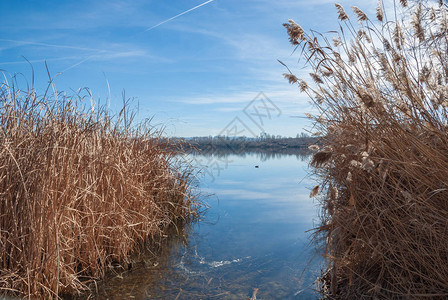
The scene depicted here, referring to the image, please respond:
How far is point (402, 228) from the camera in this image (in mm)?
2357

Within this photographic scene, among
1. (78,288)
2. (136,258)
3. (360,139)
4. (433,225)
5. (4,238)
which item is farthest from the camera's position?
(136,258)

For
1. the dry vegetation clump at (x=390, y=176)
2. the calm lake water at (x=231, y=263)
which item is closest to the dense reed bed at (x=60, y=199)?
the calm lake water at (x=231, y=263)

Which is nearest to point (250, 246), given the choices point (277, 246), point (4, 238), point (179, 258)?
point (277, 246)

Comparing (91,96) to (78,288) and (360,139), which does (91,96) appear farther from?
(360,139)

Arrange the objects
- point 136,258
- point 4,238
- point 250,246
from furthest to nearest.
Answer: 1. point 250,246
2. point 136,258
3. point 4,238

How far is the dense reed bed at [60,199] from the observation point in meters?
2.56

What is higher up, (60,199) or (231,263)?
(60,199)

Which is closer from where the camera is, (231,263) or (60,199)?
(60,199)

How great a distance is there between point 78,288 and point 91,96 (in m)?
2.27

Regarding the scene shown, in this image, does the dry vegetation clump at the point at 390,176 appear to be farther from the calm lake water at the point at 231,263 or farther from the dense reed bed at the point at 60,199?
the dense reed bed at the point at 60,199

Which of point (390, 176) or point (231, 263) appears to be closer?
point (390, 176)

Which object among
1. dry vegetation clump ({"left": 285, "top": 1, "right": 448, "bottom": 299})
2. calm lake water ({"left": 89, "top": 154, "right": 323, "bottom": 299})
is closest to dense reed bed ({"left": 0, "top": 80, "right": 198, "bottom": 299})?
calm lake water ({"left": 89, "top": 154, "right": 323, "bottom": 299})

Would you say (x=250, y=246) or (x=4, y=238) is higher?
(x=4, y=238)

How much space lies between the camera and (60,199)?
279 cm
